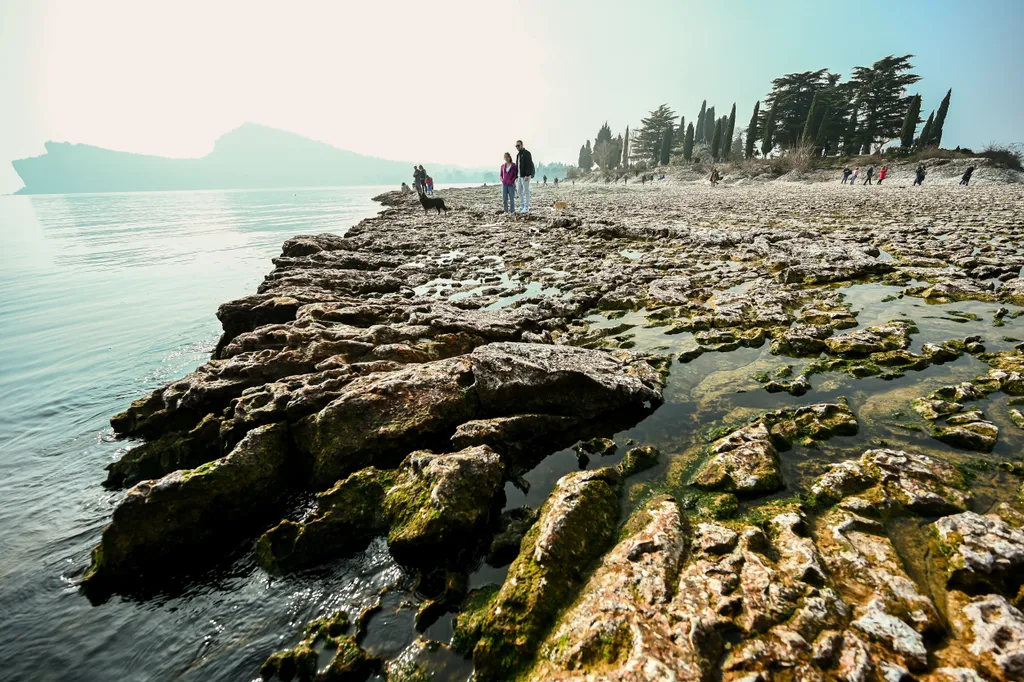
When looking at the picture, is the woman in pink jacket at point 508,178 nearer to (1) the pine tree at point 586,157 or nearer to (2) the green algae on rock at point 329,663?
(2) the green algae on rock at point 329,663

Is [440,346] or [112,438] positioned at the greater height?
[440,346]

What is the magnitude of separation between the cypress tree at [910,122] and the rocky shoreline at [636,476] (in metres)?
82.9

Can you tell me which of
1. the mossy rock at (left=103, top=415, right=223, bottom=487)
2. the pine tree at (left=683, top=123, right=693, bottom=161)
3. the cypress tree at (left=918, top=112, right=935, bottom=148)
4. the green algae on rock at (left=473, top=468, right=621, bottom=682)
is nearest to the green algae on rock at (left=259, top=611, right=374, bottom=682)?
the green algae on rock at (left=473, top=468, right=621, bottom=682)

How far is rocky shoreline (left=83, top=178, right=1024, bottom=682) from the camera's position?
265cm

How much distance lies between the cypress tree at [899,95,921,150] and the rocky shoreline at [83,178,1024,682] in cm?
8291

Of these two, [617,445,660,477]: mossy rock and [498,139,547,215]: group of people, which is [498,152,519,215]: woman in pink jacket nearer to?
[498,139,547,215]: group of people

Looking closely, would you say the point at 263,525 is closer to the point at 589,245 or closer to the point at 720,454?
the point at 720,454

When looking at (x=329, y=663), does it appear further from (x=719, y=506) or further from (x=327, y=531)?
(x=719, y=506)

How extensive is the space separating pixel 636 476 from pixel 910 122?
3717 inches

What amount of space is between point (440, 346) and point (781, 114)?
100032 mm

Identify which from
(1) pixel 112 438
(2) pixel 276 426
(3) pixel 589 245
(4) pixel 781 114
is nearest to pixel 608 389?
(2) pixel 276 426

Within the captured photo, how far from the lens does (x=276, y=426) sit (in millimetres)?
5102

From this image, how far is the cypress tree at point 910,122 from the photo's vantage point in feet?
221

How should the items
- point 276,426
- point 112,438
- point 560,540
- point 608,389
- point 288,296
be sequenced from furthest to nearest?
point 288,296
point 112,438
point 608,389
point 276,426
point 560,540
